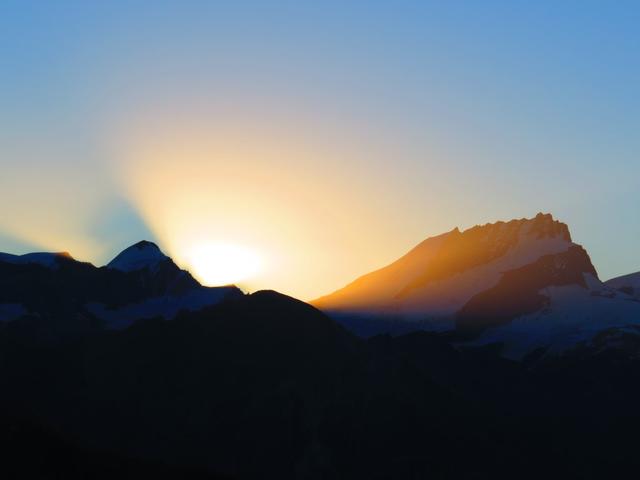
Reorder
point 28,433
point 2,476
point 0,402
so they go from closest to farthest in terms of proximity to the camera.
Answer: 1. point 2,476
2. point 28,433
3. point 0,402

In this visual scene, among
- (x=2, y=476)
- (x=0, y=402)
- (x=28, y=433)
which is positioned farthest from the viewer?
(x=0, y=402)

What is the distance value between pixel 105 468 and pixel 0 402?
115ft

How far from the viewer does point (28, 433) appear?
162375mm

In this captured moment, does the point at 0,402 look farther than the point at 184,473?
Yes

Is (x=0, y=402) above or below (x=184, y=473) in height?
above

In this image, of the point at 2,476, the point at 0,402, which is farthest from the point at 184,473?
the point at 0,402

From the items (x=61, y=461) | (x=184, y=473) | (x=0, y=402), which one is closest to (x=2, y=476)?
(x=61, y=461)

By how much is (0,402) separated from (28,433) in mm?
27864

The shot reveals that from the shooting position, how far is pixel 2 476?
495 feet

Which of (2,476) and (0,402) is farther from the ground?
(0,402)

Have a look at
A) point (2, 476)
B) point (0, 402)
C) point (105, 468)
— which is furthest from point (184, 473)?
point (0, 402)

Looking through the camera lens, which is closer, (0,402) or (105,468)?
(105,468)

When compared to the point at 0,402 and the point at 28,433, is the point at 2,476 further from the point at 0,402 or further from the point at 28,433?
the point at 0,402

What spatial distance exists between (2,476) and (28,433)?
38.9 ft
